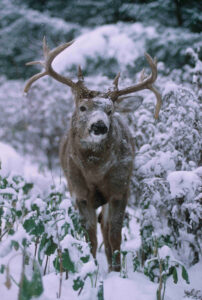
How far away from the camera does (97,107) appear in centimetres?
401

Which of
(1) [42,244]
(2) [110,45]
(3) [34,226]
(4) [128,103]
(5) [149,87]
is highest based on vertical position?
(2) [110,45]

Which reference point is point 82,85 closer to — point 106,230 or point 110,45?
point 106,230

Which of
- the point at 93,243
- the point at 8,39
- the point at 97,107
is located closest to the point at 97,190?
the point at 93,243

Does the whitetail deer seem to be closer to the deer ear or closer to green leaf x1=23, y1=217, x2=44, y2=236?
the deer ear

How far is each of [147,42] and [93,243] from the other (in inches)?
222

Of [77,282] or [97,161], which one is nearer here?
[77,282]

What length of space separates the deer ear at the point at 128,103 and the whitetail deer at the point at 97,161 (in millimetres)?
277

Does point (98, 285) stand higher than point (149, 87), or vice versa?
point (149, 87)

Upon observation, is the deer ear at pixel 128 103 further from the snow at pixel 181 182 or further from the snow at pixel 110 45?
the snow at pixel 110 45

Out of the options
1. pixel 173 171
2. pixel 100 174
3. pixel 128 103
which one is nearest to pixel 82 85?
pixel 128 103

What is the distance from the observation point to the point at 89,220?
4.23 metres

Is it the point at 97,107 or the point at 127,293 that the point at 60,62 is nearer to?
the point at 97,107

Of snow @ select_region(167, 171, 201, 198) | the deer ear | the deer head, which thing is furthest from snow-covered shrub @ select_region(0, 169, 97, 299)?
the deer ear

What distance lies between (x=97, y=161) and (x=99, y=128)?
0.43 metres
